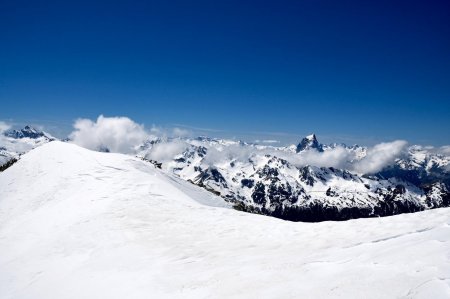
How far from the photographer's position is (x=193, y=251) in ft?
61.3

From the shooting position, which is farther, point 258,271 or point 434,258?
point 258,271

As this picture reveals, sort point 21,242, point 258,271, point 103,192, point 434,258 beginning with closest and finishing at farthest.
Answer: point 434,258 → point 258,271 → point 21,242 → point 103,192

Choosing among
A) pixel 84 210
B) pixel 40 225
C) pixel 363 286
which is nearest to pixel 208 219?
pixel 84 210

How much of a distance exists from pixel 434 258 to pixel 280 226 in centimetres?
1090

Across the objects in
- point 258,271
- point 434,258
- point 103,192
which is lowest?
point 258,271

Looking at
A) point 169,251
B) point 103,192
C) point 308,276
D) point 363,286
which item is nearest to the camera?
point 363,286

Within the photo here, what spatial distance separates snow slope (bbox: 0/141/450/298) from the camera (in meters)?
11.7

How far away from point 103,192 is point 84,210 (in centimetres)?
415

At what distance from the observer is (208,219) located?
2502cm

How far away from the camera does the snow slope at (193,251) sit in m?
11.7

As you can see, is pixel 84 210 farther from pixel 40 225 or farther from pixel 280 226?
pixel 280 226

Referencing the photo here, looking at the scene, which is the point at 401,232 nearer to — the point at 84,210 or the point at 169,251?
the point at 169,251

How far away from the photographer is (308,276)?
1250 cm

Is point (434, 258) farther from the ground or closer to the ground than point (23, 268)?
farther from the ground
